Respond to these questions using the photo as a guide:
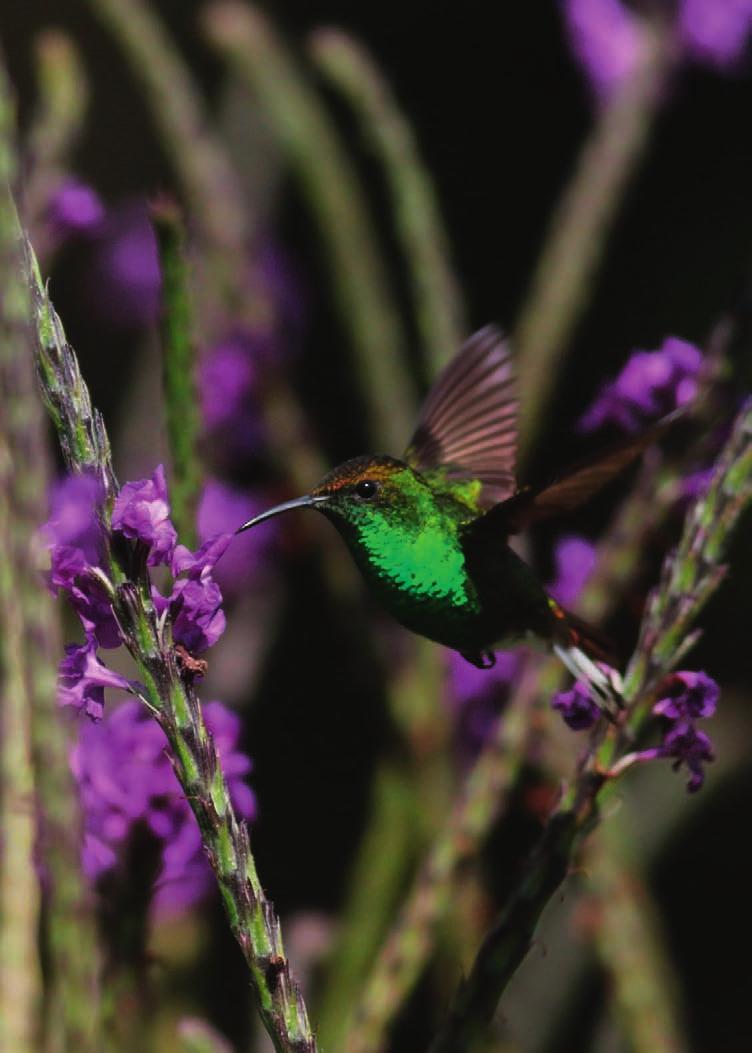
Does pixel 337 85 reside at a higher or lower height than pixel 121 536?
higher

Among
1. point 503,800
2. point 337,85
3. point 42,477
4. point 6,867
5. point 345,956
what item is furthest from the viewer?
point 337,85

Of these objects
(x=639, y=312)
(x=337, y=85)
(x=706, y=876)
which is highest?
(x=337, y=85)

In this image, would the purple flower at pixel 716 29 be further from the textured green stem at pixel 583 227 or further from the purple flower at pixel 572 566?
the purple flower at pixel 572 566

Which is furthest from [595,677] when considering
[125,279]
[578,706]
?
[125,279]

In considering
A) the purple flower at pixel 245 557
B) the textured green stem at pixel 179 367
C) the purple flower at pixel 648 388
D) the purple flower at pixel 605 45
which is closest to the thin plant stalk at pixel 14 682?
the textured green stem at pixel 179 367

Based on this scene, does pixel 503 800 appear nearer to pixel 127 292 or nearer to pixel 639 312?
pixel 127 292

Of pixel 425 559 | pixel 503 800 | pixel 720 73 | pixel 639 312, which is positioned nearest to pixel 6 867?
pixel 425 559
